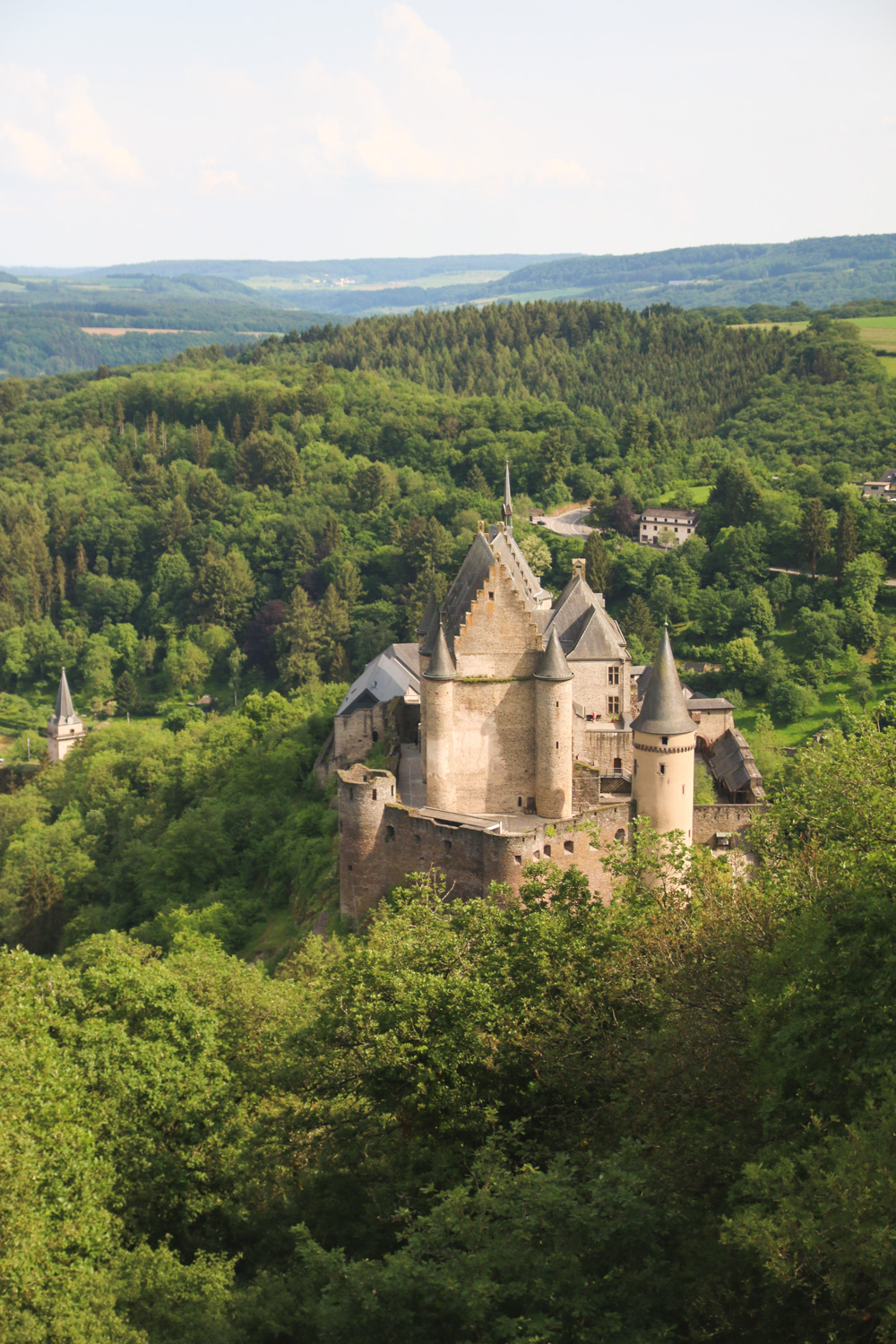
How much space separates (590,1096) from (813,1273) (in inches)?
299

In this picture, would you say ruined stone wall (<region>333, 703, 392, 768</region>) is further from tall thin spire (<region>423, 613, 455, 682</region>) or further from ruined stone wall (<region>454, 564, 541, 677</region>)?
ruined stone wall (<region>454, 564, 541, 677</region>)

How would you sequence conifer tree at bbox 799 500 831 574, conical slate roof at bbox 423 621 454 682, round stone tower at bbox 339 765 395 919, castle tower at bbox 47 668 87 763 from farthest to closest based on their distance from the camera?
castle tower at bbox 47 668 87 763 < conifer tree at bbox 799 500 831 574 < conical slate roof at bbox 423 621 454 682 < round stone tower at bbox 339 765 395 919

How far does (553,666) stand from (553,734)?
212 cm

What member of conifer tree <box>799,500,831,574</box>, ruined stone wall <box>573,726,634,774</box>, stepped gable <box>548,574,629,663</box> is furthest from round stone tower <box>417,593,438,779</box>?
conifer tree <box>799,500,831,574</box>

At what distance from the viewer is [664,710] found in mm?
39875

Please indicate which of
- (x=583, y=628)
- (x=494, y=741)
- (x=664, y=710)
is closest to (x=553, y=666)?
(x=494, y=741)

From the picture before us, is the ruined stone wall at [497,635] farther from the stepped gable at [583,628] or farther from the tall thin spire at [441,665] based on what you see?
the stepped gable at [583,628]

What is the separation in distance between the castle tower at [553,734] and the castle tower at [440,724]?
271 centimetres

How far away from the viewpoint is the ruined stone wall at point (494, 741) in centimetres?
4188

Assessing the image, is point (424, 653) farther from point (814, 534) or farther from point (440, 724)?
point (814, 534)

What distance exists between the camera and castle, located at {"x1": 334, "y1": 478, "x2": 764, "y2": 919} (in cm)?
3941

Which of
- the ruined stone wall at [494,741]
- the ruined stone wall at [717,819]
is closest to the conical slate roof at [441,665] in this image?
the ruined stone wall at [494,741]

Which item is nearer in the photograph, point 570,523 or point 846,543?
point 846,543

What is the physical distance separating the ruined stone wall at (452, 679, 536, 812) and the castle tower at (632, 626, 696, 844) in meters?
3.56
